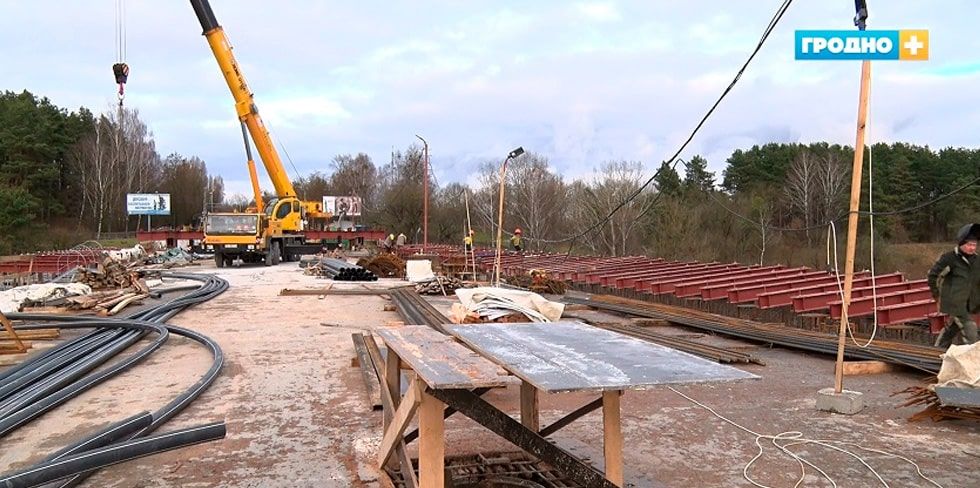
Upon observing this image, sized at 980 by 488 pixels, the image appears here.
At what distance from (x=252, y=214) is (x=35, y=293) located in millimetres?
12996

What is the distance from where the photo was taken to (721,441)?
5.20 m

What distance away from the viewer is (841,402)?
5.89m

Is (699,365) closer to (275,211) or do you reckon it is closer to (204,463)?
(204,463)

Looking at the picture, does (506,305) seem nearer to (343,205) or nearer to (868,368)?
(868,368)

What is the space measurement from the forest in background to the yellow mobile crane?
6.33 meters

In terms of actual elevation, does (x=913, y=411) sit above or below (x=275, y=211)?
below

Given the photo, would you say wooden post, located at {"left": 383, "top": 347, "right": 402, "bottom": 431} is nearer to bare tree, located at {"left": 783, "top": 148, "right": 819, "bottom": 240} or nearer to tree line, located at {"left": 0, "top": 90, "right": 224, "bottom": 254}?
bare tree, located at {"left": 783, "top": 148, "right": 819, "bottom": 240}

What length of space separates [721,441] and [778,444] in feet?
1.29

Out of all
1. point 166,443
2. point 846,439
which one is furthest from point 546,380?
point 846,439

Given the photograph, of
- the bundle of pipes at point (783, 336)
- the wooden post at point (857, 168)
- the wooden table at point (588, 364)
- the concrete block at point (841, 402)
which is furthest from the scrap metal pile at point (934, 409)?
the wooden table at point (588, 364)

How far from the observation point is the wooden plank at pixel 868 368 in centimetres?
748

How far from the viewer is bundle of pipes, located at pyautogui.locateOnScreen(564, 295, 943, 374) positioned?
25.2 feet

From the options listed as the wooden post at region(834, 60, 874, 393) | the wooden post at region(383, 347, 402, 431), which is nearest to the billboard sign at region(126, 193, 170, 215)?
the wooden post at region(383, 347, 402, 431)

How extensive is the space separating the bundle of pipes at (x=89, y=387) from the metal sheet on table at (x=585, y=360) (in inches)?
71.7
